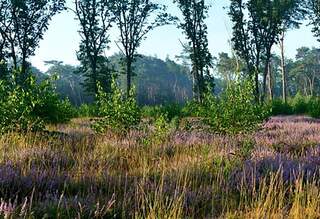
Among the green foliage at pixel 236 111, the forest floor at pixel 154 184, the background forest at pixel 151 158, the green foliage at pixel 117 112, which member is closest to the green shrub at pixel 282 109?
the background forest at pixel 151 158

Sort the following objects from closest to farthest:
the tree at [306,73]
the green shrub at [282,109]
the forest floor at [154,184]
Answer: the forest floor at [154,184], the green shrub at [282,109], the tree at [306,73]

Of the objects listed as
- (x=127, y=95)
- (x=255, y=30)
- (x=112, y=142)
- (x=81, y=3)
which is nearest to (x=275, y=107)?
(x=255, y=30)

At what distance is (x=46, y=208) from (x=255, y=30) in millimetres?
45335

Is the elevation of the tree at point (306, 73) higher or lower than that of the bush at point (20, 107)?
higher

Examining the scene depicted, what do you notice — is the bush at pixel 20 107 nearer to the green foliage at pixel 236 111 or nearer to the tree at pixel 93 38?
the green foliage at pixel 236 111

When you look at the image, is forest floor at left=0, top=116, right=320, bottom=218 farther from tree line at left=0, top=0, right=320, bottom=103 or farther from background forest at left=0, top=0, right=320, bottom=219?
tree line at left=0, top=0, right=320, bottom=103

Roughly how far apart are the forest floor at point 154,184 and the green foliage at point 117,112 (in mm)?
2127

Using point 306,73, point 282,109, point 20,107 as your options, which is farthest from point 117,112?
point 306,73

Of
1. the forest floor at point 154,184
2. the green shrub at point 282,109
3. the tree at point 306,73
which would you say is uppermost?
the tree at point 306,73

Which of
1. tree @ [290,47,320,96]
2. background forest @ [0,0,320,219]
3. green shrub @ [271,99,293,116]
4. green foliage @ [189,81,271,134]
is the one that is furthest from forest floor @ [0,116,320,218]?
tree @ [290,47,320,96]

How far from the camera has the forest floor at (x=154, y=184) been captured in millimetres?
3895

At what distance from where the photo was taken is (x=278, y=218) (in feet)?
12.3

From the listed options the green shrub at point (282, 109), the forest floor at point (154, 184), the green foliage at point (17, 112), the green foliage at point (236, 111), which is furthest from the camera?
the green shrub at point (282, 109)

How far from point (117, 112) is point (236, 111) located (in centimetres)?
297
